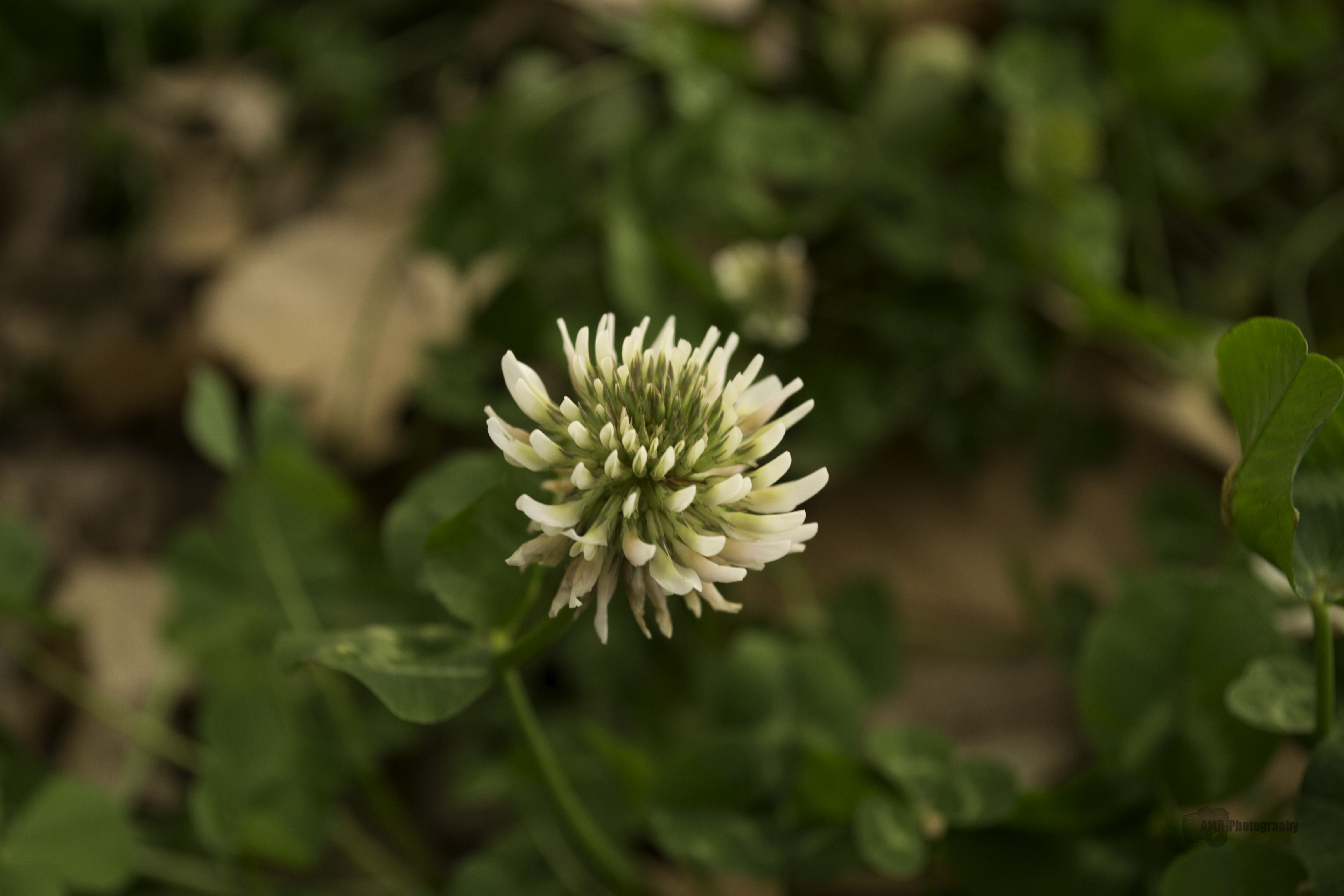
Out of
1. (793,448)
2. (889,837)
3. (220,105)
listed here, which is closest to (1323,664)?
(889,837)

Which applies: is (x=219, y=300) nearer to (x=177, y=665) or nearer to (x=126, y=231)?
(x=126, y=231)

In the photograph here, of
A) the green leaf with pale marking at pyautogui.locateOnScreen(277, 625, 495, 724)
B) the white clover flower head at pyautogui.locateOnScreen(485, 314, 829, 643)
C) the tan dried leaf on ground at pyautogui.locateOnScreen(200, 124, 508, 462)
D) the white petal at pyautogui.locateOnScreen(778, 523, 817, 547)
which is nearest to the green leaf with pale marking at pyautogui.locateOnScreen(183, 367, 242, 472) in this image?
the tan dried leaf on ground at pyautogui.locateOnScreen(200, 124, 508, 462)

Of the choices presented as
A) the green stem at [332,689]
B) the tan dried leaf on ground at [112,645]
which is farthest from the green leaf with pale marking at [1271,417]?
the tan dried leaf on ground at [112,645]

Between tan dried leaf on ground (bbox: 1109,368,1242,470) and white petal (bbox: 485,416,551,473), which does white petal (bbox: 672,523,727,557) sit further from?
tan dried leaf on ground (bbox: 1109,368,1242,470)

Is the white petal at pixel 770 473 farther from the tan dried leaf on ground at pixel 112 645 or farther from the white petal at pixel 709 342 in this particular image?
the tan dried leaf on ground at pixel 112 645

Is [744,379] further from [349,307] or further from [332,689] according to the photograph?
[349,307]

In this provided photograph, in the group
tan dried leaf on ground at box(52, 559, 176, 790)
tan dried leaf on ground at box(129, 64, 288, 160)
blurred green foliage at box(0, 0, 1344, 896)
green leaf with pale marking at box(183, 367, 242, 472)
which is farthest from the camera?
tan dried leaf on ground at box(129, 64, 288, 160)

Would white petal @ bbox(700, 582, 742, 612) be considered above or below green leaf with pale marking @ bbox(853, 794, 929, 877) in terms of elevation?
above
